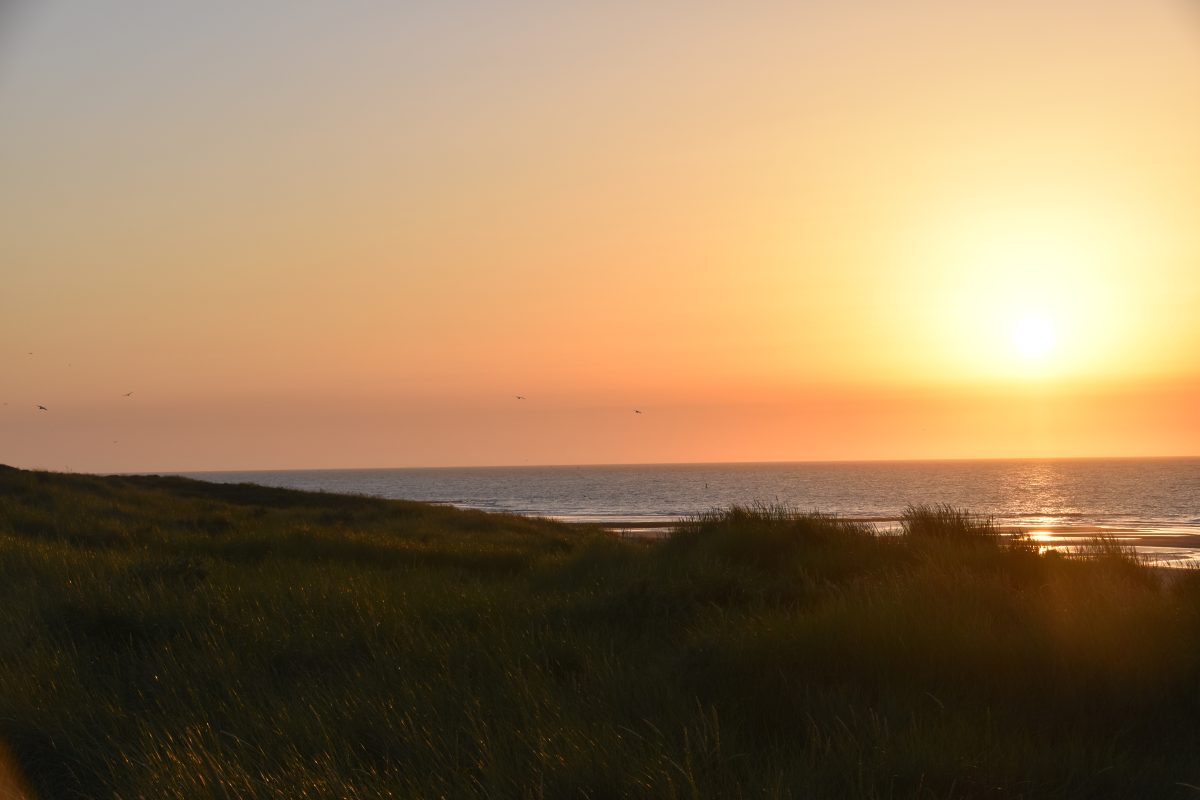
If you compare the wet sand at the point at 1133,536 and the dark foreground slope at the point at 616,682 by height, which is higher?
the dark foreground slope at the point at 616,682

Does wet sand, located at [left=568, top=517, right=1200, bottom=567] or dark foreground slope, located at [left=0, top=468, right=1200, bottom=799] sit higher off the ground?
dark foreground slope, located at [left=0, top=468, right=1200, bottom=799]

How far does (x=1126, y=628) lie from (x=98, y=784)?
25.7ft

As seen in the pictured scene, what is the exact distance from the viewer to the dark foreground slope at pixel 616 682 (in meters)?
5.14

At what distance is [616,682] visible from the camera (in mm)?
6465

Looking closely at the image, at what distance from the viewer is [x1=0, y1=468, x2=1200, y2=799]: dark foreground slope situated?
202 inches

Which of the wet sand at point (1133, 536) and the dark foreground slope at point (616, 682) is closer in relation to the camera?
the dark foreground slope at point (616, 682)

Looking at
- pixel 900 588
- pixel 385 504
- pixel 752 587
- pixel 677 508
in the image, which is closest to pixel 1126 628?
pixel 900 588

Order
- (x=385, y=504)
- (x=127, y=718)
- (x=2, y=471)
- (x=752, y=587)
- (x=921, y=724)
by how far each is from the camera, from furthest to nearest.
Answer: (x=385, y=504) < (x=2, y=471) < (x=752, y=587) < (x=127, y=718) < (x=921, y=724)

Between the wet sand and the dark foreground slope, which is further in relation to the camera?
the wet sand

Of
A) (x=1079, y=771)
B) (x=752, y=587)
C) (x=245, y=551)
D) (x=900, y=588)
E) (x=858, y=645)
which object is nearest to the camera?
(x=1079, y=771)

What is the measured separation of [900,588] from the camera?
895cm

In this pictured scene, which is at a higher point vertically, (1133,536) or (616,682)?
(616,682)

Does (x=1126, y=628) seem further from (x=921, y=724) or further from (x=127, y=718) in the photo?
(x=127, y=718)

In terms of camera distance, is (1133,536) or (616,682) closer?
(616,682)
